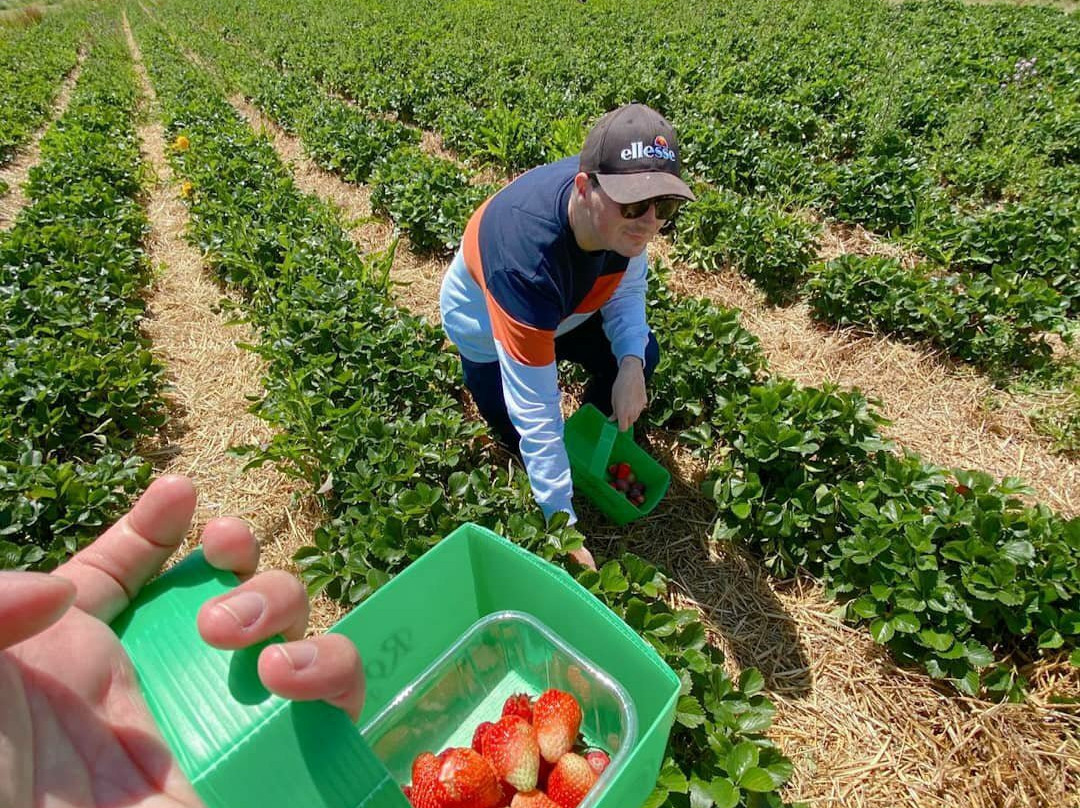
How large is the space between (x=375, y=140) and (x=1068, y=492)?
7050 mm

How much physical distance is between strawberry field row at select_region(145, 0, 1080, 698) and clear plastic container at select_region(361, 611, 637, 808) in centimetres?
115

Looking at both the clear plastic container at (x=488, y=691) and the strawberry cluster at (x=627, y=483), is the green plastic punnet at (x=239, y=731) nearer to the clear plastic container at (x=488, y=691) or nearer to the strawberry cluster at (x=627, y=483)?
the clear plastic container at (x=488, y=691)

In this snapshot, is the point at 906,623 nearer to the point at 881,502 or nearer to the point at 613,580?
the point at 881,502

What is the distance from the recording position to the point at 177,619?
3.55ft

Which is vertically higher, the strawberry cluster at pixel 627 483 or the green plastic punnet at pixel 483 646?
the green plastic punnet at pixel 483 646

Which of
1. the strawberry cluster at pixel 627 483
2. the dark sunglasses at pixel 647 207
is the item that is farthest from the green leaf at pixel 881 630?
the dark sunglasses at pixel 647 207

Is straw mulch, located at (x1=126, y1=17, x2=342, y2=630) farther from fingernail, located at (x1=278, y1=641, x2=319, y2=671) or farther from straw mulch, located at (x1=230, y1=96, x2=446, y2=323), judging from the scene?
fingernail, located at (x1=278, y1=641, x2=319, y2=671)

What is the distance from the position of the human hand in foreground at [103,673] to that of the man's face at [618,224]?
4.95 ft

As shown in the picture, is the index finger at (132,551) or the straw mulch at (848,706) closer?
the index finger at (132,551)

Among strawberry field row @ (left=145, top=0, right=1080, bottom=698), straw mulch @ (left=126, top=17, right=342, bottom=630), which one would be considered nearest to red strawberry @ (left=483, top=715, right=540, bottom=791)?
straw mulch @ (left=126, top=17, right=342, bottom=630)

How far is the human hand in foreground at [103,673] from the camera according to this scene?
844 mm

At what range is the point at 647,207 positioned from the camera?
2.01 m

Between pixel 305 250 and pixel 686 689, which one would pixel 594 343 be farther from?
pixel 305 250

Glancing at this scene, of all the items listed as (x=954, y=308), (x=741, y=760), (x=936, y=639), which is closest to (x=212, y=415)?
(x=741, y=760)
